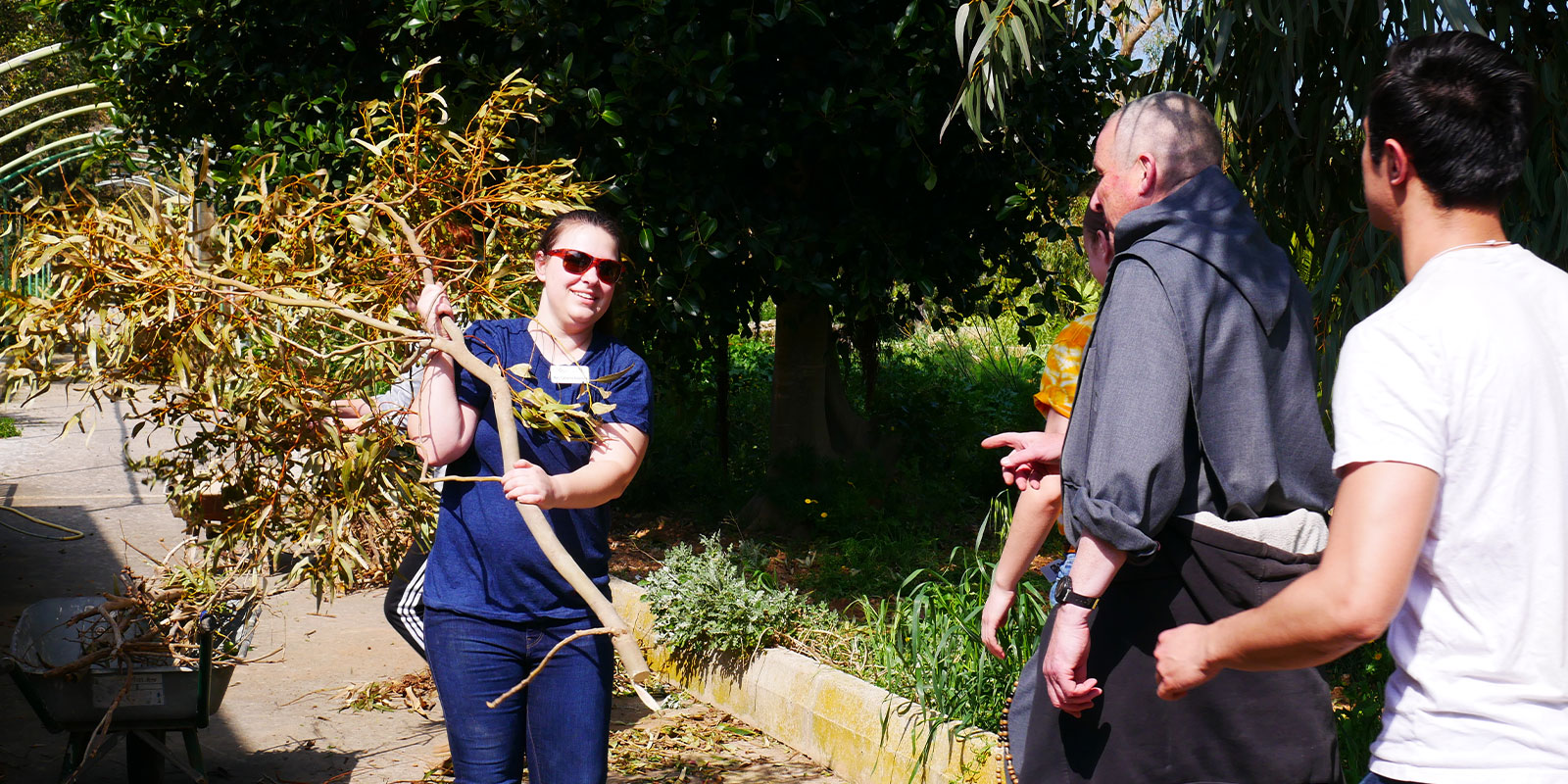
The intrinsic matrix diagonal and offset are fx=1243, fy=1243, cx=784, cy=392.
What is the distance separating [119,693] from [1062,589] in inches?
124

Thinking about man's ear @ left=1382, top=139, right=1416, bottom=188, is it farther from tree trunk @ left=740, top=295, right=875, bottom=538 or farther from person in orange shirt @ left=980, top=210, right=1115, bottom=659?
tree trunk @ left=740, top=295, right=875, bottom=538

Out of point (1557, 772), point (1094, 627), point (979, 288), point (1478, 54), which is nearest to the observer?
point (1557, 772)

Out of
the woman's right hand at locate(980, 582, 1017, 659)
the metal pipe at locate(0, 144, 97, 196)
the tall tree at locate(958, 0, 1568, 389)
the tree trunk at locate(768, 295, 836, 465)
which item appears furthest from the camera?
the tree trunk at locate(768, 295, 836, 465)

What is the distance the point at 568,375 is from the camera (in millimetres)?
2947

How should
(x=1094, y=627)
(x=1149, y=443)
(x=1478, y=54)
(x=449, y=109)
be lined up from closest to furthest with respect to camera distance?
(x=1478, y=54) → (x=1149, y=443) → (x=1094, y=627) → (x=449, y=109)

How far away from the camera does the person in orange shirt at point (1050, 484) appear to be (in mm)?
2650

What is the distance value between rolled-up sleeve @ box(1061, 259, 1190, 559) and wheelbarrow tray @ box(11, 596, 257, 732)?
10.0 feet

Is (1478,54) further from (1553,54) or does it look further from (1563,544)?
(1553,54)

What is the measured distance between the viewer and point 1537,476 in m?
1.57

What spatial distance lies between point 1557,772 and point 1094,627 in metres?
0.90

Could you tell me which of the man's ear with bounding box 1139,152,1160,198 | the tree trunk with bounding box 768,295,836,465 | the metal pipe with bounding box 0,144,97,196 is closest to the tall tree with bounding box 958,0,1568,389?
the man's ear with bounding box 1139,152,1160,198

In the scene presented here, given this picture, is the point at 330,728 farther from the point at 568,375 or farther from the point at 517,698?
the point at 568,375

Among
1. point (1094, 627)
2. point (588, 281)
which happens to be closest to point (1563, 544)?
point (1094, 627)

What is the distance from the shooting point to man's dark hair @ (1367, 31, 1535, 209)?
5.43 feet
